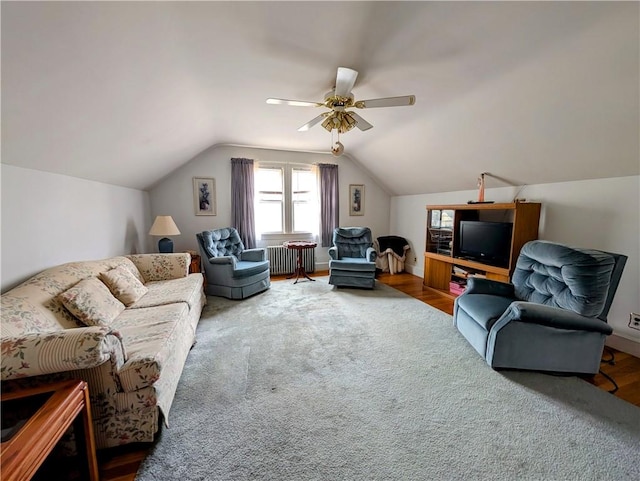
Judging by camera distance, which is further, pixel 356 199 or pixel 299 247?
pixel 356 199

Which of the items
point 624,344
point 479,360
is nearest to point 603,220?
point 624,344

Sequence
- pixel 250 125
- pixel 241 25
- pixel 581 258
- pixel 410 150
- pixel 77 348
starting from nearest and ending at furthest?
1. pixel 77 348
2. pixel 241 25
3. pixel 581 258
4. pixel 250 125
5. pixel 410 150

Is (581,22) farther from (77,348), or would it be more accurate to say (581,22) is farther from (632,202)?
(77,348)

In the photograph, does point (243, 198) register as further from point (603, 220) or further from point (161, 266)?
point (603, 220)

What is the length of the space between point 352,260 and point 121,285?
3032 millimetres

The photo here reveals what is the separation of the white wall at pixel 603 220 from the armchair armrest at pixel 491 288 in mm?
938

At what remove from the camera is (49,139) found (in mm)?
1806

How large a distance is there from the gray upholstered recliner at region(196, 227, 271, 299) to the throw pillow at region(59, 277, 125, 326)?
1.49 metres

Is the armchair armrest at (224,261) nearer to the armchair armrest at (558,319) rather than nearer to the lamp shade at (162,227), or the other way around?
the lamp shade at (162,227)

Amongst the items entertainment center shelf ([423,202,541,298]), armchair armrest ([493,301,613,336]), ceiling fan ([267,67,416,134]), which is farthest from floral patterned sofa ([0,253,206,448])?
entertainment center shelf ([423,202,541,298])

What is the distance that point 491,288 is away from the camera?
262 cm

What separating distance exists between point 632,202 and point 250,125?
426 centimetres

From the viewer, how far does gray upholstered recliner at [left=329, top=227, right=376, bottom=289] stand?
403cm

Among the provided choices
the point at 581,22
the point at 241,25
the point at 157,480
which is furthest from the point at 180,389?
the point at 581,22
